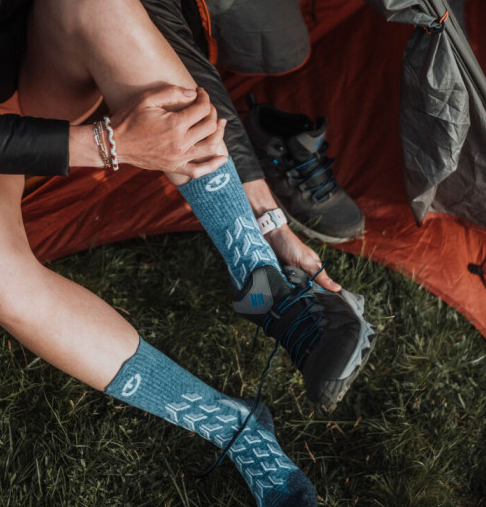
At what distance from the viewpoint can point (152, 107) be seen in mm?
1111

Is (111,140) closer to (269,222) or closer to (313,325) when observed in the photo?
(269,222)

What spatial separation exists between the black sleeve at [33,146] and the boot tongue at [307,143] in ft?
2.28

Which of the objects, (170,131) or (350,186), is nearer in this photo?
(170,131)

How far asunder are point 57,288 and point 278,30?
2.92 feet

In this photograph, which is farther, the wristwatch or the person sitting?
the wristwatch

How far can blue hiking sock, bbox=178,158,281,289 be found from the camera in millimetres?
1232

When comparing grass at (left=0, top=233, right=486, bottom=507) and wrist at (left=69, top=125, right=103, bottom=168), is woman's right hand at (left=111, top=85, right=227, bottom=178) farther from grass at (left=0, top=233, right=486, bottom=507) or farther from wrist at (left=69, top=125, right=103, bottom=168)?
grass at (left=0, top=233, right=486, bottom=507)

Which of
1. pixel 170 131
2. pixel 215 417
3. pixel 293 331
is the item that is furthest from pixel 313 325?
pixel 170 131

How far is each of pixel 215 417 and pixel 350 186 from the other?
34.9 inches

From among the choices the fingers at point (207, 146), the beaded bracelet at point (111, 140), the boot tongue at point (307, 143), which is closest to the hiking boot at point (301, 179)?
the boot tongue at point (307, 143)

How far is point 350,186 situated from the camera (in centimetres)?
178

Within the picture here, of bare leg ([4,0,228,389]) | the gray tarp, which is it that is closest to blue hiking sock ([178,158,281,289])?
bare leg ([4,0,228,389])

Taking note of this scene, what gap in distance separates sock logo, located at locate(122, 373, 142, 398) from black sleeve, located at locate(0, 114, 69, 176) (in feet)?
1.39

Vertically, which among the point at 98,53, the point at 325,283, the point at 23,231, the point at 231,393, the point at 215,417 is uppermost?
the point at 98,53
